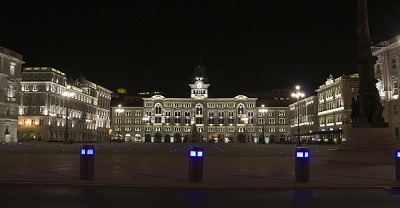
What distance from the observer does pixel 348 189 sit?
12445 millimetres

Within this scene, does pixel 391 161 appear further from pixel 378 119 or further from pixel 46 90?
pixel 46 90

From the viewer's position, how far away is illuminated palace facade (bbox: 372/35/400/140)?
2510 inches

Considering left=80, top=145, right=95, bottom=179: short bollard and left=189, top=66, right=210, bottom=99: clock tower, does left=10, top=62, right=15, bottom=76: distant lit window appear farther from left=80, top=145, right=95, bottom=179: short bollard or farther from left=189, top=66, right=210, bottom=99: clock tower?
left=189, top=66, right=210, bottom=99: clock tower

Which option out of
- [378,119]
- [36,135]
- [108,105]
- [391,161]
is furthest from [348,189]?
[108,105]

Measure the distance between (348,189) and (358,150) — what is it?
38.3ft

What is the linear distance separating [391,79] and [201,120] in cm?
10264

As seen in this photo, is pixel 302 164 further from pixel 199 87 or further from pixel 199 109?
pixel 199 87

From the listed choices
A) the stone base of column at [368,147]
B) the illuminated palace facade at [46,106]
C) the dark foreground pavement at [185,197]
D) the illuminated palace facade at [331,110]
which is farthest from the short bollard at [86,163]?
the illuminated palace facade at [46,106]

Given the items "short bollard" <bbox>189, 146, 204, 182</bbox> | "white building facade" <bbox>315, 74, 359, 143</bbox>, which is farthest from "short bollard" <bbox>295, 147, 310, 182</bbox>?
"white building facade" <bbox>315, 74, 359, 143</bbox>

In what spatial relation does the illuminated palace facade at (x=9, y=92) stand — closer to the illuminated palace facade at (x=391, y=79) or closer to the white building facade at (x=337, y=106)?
the white building facade at (x=337, y=106)

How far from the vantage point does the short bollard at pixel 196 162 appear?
13.1 meters

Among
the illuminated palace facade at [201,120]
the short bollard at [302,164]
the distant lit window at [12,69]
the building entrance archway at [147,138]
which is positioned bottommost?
Result: the building entrance archway at [147,138]

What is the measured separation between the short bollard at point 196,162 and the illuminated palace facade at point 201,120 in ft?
473

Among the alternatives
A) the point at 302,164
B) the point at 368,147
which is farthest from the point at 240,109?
the point at 302,164
